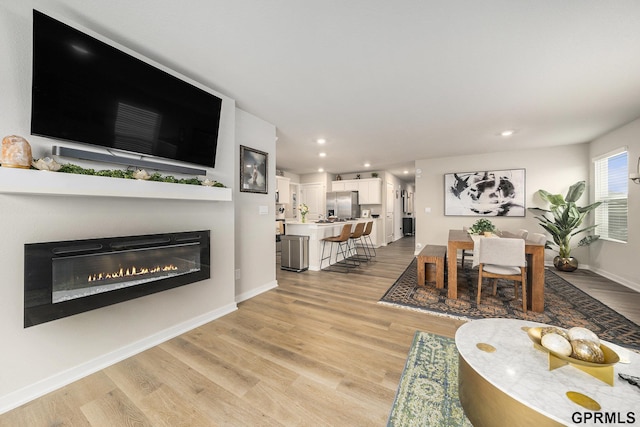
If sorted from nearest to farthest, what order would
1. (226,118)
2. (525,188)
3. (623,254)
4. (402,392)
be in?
(402,392) < (226,118) < (623,254) < (525,188)

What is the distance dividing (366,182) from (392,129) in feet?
12.0

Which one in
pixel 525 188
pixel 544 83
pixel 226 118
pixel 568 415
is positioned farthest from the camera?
pixel 525 188

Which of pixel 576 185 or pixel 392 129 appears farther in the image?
pixel 576 185

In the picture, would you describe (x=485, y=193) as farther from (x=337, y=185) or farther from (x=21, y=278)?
(x=21, y=278)

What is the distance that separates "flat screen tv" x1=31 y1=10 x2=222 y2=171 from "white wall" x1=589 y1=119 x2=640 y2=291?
18.9 feet

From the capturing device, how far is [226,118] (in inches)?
104

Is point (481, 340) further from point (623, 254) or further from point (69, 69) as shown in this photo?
point (623, 254)

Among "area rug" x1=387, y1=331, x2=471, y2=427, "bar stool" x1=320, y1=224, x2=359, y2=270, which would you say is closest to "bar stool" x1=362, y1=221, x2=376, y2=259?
"bar stool" x1=320, y1=224, x2=359, y2=270

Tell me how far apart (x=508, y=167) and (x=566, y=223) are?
152 cm

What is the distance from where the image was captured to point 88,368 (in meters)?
1.69

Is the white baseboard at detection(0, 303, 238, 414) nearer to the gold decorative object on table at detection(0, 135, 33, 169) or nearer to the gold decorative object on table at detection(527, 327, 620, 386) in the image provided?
the gold decorative object on table at detection(0, 135, 33, 169)

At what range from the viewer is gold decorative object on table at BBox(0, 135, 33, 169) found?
1.32m

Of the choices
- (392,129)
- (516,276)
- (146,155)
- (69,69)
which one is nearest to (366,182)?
(392,129)

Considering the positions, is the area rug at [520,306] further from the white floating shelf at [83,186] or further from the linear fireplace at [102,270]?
the white floating shelf at [83,186]
